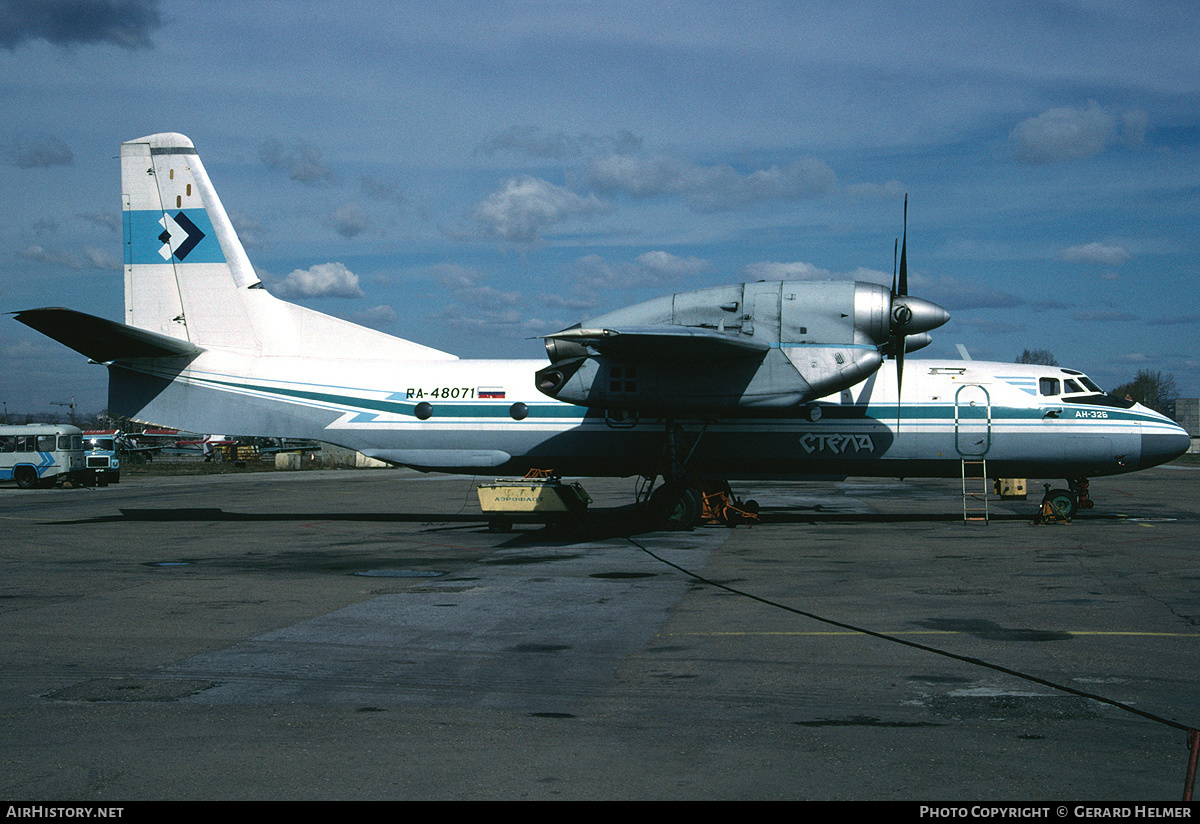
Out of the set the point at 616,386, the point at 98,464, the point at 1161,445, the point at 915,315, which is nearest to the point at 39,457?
the point at 98,464

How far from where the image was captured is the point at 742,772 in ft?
17.9

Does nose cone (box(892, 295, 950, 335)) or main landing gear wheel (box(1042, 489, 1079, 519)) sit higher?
nose cone (box(892, 295, 950, 335))

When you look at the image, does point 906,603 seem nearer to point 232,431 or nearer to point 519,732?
point 519,732

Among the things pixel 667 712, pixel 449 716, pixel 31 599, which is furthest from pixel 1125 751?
pixel 31 599

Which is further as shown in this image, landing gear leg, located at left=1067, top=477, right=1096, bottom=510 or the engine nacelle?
landing gear leg, located at left=1067, top=477, right=1096, bottom=510

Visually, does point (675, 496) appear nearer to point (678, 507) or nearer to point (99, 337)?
point (678, 507)

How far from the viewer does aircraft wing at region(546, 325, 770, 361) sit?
17719 mm

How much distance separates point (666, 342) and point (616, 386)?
197 cm

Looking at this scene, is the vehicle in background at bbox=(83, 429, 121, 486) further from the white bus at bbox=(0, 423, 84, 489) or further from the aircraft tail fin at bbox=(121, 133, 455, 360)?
the aircraft tail fin at bbox=(121, 133, 455, 360)

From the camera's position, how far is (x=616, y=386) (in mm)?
19734

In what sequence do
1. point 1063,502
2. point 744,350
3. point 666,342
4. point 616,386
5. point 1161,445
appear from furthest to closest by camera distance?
point 1063,502, point 1161,445, point 616,386, point 744,350, point 666,342

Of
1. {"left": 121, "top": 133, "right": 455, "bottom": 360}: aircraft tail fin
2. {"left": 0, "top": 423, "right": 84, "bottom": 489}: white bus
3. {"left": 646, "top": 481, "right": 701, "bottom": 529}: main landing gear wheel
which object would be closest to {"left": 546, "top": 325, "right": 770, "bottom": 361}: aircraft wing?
{"left": 646, "top": 481, "right": 701, "bottom": 529}: main landing gear wheel

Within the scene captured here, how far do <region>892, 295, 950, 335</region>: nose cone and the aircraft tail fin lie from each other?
1328 centimetres

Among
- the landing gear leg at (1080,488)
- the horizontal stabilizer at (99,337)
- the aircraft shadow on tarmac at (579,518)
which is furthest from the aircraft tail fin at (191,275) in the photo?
the landing gear leg at (1080,488)
